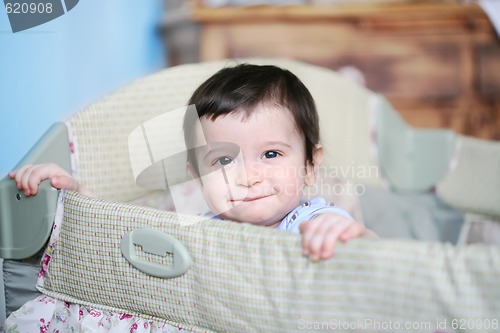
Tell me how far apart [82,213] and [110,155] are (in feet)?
1.12

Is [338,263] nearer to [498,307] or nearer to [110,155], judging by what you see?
[498,307]

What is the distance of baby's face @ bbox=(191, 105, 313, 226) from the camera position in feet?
2.82

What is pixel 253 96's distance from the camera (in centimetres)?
88

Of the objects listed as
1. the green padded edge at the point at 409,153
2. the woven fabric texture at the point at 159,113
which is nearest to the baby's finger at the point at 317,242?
the woven fabric texture at the point at 159,113

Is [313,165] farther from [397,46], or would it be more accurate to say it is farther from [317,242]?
[397,46]

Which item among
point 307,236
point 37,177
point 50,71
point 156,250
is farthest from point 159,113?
point 307,236

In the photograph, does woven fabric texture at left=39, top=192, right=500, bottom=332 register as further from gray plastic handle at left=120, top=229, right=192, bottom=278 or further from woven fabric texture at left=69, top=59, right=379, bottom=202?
woven fabric texture at left=69, top=59, right=379, bottom=202

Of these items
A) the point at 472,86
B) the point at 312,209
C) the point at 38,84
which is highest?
the point at 38,84

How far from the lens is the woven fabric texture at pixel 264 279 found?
0.60 metres

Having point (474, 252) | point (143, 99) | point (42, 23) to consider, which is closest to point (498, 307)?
point (474, 252)

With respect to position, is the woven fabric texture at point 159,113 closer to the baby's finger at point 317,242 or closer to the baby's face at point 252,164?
the baby's face at point 252,164

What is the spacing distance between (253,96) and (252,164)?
0.31 feet

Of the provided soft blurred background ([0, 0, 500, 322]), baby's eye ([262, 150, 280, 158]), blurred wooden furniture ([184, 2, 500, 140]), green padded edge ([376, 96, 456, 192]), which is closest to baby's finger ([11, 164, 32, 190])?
baby's eye ([262, 150, 280, 158])

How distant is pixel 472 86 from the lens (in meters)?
2.04
